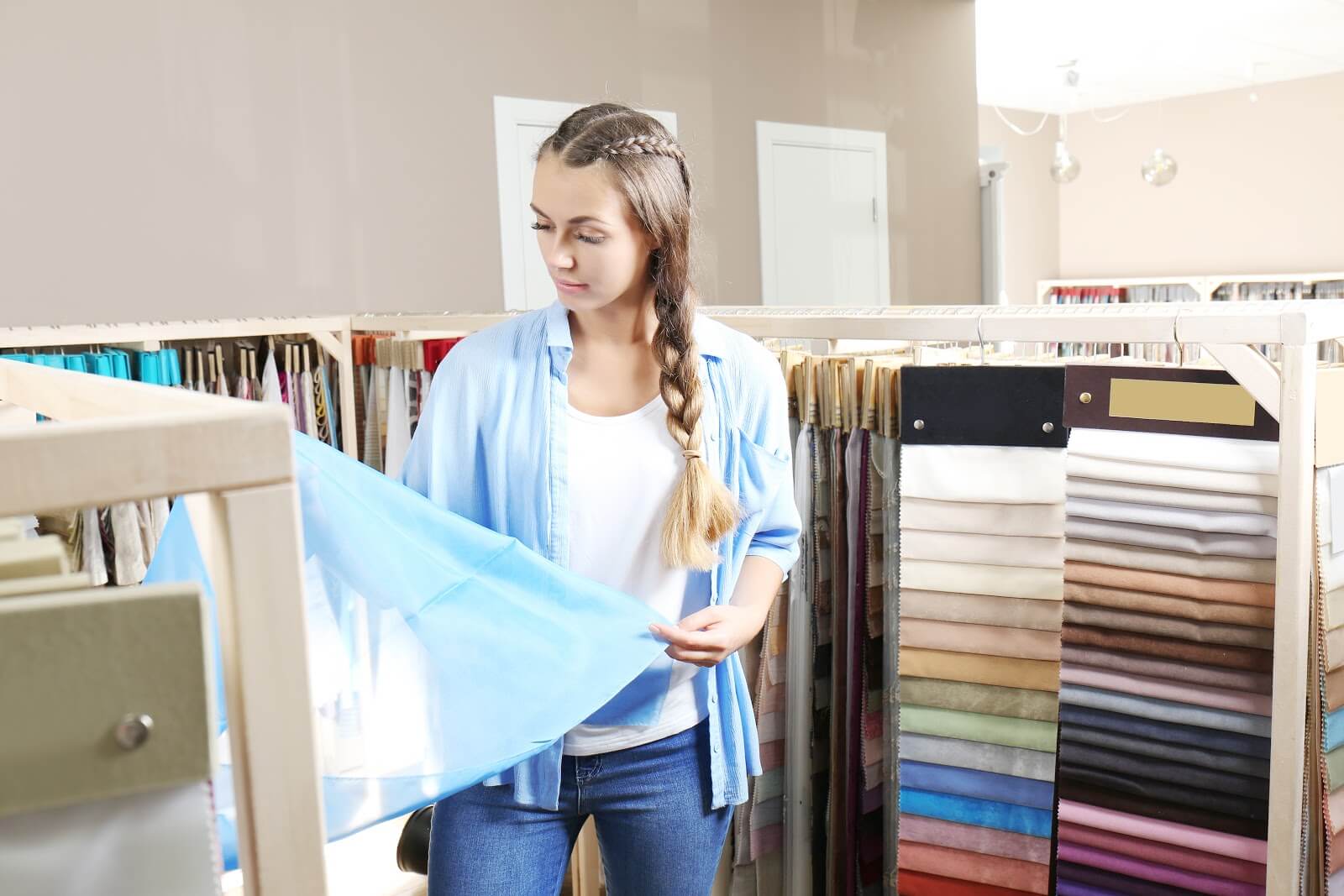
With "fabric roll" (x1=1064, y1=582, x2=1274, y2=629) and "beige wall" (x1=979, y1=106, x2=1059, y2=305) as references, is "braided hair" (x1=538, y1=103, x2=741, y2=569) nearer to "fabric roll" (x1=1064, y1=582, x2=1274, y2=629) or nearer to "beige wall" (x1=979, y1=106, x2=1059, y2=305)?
"fabric roll" (x1=1064, y1=582, x2=1274, y2=629)

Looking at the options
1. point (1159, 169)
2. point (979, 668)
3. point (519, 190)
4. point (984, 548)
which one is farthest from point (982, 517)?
point (1159, 169)

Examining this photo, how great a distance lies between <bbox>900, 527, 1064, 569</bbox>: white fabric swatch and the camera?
6.17ft

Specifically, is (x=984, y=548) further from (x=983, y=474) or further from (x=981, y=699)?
(x=981, y=699)

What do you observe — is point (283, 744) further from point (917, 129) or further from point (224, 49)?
point (917, 129)

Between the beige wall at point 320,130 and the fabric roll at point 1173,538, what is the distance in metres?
3.49

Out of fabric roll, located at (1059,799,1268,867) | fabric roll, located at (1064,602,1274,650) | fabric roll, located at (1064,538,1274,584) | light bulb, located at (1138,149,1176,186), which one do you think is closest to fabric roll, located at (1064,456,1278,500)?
fabric roll, located at (1064,538,1274,584)

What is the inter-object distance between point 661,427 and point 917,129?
5.94 meters

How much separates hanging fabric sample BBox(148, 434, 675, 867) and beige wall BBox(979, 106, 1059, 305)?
11.3 meters

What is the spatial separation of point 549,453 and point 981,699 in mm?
947

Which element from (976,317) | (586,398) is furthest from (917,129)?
(586,398)

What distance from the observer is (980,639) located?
1940mm

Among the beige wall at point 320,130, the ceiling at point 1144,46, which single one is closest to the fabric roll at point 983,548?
the beige wall at point 320,130

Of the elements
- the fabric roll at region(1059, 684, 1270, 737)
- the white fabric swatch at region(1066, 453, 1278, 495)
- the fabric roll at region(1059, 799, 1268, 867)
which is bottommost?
the fabric roll at region(1059, 799, 1268, 867)

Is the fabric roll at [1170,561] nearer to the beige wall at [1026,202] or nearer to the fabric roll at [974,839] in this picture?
the fabric roll at [974,839]
